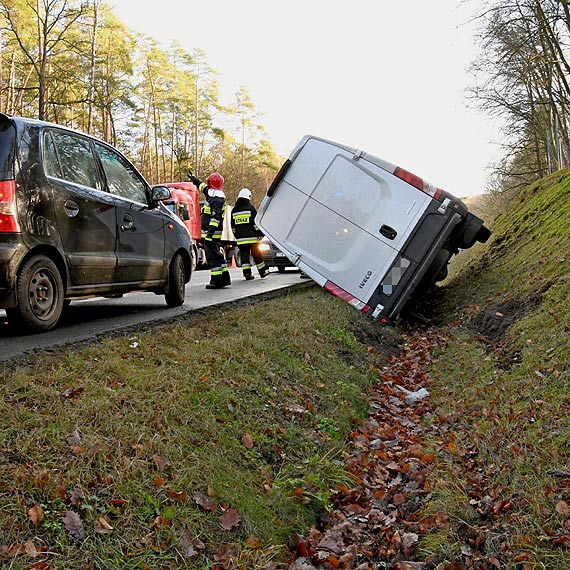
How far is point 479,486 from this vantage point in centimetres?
365

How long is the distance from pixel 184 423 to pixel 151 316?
3.32m

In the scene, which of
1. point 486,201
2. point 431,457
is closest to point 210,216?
point 431,457

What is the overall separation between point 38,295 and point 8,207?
82 cm

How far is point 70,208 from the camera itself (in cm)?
538

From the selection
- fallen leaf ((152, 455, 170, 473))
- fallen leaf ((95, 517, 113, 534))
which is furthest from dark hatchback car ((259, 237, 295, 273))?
fallen leaf ((95, 517, 113, 534))

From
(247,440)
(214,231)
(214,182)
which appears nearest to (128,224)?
(247,440)

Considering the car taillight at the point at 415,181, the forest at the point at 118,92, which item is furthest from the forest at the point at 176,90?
the car taillight at the point at 415,181

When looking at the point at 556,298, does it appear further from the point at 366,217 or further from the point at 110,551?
the point at 110,551

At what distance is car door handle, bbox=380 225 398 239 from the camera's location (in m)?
7.87

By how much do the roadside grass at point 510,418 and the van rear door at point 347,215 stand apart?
1452 mm

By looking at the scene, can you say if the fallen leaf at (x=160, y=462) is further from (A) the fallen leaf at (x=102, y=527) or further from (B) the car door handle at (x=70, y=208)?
(B) the car door handle at (x=70, y=208)

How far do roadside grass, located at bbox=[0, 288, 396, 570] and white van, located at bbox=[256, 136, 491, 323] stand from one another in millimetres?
2546

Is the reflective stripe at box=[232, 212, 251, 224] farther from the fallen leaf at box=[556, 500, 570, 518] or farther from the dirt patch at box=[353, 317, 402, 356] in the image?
the fallen leaf at box=[556, 500, 570, 518]

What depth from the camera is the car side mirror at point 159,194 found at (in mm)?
6744
